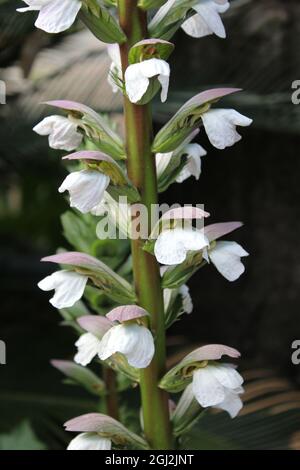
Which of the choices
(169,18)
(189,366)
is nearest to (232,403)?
(189,366)

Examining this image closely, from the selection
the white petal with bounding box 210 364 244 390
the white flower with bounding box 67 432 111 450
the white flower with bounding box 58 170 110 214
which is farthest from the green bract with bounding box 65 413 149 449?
the white flower with bounding box 58 170 110 214

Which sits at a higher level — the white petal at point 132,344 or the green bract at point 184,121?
the green bract at point 184,121

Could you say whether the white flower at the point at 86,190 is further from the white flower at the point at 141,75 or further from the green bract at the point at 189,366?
the green bract at the point at 189,366

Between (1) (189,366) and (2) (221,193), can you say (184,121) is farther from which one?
(2) (221,193)

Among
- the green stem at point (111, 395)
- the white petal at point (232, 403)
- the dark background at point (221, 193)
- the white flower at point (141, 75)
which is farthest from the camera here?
the dark background at point (221, 193)

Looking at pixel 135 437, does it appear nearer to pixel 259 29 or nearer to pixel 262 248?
pixel 262 248

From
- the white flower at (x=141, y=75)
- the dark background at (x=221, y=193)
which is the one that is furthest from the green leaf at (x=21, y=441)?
the white flower at (x=141, y=75)

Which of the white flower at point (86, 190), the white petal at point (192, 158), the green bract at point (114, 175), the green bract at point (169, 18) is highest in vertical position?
the green bract at point (169, 18)
